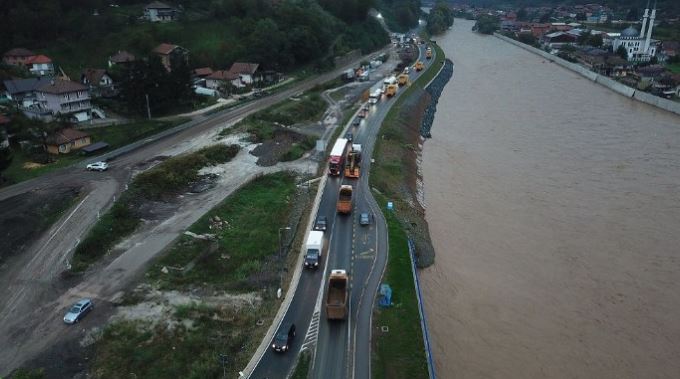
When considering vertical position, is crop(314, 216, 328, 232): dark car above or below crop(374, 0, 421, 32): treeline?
below

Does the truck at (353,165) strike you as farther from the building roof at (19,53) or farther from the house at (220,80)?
the building roof at (19,53)

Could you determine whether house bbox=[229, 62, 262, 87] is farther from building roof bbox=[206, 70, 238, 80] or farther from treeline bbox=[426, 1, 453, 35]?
treeline bbox=[426, 1, 453, 35]

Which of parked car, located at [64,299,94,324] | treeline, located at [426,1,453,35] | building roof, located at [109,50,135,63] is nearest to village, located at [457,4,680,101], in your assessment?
treeline, located at [426,1,453,35]

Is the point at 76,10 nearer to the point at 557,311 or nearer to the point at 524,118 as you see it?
the point at 524,118

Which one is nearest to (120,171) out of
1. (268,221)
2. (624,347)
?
(268,221)

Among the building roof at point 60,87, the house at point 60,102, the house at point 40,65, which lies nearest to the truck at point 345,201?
the house at point 60,102

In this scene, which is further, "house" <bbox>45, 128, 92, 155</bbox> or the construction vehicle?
the construction vehicle

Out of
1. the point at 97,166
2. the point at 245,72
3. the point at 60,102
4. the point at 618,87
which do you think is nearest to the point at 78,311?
the point at 97,166

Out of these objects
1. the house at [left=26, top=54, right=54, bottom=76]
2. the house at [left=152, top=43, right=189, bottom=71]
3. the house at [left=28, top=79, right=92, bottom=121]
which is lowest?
the house at [left=28, top=79, right=92, bottom=121]
